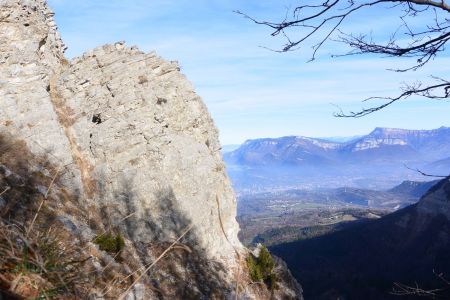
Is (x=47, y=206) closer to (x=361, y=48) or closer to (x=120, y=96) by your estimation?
(x=120, y=96)

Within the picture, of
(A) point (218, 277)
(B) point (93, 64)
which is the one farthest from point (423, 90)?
(B) point (93, 64)

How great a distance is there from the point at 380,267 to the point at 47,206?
7718 inches

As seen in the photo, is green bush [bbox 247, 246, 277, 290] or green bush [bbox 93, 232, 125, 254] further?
green bush [bbox 247, 246, 277, 290]

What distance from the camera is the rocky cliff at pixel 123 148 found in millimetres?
23359

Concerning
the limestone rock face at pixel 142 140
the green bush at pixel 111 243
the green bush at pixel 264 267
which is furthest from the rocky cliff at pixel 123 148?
A: the green bush at pixel 111 243

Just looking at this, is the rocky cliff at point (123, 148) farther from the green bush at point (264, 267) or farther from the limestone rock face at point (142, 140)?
the green bush at point (264, 267)

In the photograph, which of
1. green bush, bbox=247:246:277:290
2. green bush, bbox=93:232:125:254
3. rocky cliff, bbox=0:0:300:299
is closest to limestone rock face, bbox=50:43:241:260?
rocky cliff, bbox=0:0:300:299

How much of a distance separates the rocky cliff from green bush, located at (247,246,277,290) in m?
0.67

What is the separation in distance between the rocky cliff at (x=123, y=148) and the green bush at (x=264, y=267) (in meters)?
0.67

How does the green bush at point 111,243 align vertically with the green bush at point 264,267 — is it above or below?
above

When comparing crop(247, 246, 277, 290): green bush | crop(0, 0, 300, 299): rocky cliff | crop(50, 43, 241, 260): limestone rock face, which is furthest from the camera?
crop(50, 43, 241, 260): limestone rock face

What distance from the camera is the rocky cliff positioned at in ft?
76.6

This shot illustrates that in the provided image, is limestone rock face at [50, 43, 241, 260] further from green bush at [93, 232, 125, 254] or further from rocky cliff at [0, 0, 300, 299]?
green bush at [93, 232, 125, 254]

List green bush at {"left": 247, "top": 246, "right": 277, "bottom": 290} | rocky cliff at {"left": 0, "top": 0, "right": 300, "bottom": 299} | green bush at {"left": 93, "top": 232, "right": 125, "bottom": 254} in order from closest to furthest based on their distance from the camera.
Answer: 1. green bush at {"left": 93, "top": 232, "right": 125, "bottom": 254}
2. rocky cliff at {"left": 0, "top": 0, "right": 300, "bottom": 299}
3. green bush at {"left": 247, "top": 246, "right": 277, "bottom": 290}
